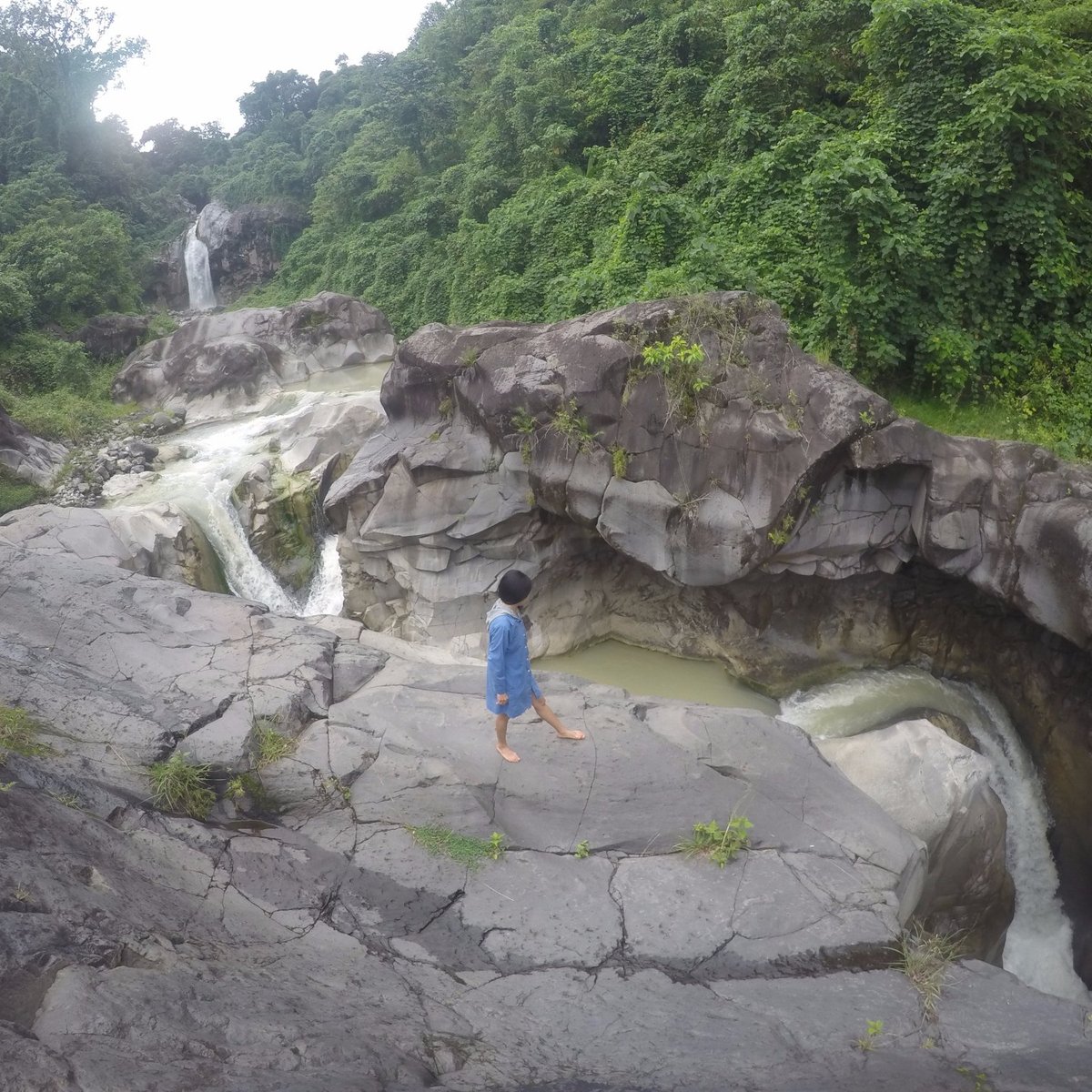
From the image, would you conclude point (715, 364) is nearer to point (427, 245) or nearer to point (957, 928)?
point (957, 928)

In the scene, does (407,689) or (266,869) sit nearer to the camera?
(266,869)

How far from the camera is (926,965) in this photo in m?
4.69

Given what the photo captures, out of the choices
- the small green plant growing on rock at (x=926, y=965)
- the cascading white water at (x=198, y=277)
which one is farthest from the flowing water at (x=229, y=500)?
the cascading white water at (x=198, y=277)

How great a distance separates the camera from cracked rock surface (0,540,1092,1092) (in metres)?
3.39

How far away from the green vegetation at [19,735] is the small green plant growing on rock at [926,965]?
19.2ft

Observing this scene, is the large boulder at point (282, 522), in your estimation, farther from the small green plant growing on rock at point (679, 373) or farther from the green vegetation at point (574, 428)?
the small green plant growing on rock at point (679, 373)

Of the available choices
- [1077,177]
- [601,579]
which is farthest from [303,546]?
[1077,177]

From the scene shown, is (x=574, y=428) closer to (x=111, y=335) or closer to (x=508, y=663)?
(x=508, y=663)

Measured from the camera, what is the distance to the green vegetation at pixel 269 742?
584 centimetres

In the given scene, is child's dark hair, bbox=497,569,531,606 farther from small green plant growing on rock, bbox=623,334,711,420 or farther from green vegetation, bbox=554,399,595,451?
small green plant growing on rock, bbox=623,334,711,420

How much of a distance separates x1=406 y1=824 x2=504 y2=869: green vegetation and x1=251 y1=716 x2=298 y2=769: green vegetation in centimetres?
127

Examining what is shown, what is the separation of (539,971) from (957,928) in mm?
4525

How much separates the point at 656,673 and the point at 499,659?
509cm

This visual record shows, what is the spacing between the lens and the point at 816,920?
196 inches
